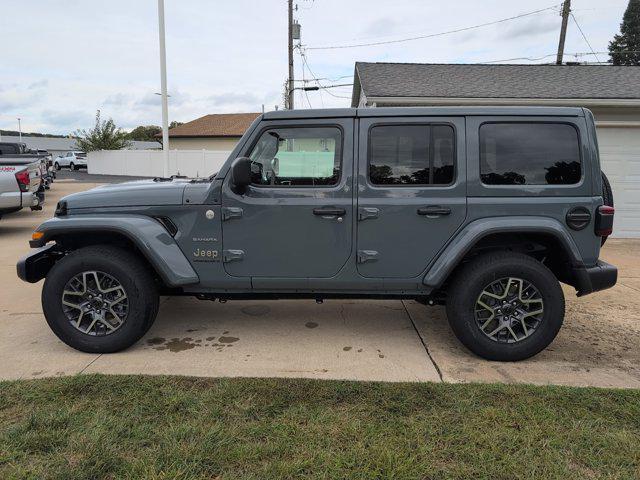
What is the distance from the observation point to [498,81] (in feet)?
34.9

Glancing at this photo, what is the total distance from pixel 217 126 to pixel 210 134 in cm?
266

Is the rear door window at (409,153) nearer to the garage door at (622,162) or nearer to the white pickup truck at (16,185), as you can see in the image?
the garage door at (622,162)

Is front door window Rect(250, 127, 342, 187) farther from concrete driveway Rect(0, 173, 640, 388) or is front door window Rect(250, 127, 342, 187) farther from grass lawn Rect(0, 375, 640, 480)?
grass lawn Rect(0, 375, 640, 480)

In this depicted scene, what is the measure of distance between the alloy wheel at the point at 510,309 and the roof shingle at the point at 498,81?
641 centimetres

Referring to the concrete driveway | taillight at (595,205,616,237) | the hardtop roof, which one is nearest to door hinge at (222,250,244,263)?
the concrete driveway

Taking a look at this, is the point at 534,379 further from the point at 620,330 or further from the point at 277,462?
the point at 277,462

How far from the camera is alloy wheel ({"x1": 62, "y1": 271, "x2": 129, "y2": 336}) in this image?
3785 mm

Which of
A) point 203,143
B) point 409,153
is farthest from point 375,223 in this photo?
point 203,143

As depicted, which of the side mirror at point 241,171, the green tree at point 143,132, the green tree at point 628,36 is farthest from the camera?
the green tree at point 143,132

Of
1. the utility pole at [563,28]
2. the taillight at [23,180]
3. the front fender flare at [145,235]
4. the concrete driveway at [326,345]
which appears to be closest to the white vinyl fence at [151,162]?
the utility pole at [563,28]

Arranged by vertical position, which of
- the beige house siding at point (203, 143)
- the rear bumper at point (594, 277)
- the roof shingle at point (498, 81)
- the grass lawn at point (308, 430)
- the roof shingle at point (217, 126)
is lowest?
the grass lawn at point (308, 430)

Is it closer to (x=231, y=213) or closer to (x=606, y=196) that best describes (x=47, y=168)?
(x=231, y=213)

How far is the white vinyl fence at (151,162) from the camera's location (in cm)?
2850

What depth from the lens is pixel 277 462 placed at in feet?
8.05
